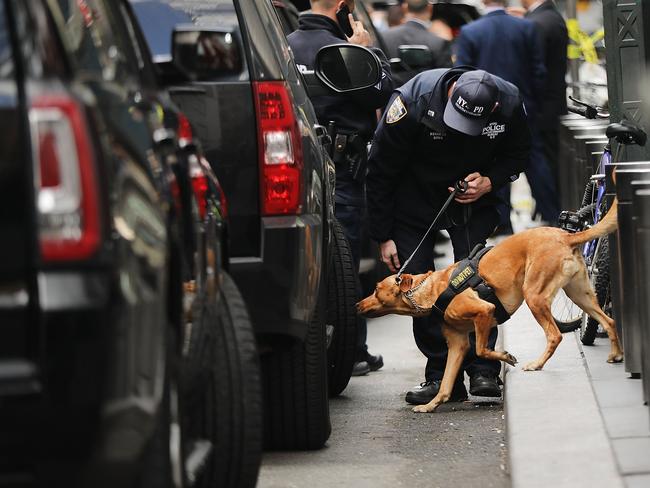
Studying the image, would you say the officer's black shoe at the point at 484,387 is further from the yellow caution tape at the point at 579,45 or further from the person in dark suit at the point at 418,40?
the yellow caution tape at the point at 579,45

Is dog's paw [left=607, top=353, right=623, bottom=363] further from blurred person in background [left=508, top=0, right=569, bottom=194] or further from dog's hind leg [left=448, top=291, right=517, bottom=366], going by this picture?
blurred person in background [left=508, top=0, right=569, bottom=194]

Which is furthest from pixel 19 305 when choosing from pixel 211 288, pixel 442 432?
pixel 442 432

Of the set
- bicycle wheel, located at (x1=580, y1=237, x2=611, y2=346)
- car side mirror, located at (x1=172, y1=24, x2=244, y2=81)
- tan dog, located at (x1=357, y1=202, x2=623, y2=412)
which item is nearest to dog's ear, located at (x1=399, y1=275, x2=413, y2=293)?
tan dog, located at (x1=357, y1=202, x2=623, y2=412)

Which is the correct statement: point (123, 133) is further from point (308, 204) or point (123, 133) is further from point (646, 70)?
point (646, 70)

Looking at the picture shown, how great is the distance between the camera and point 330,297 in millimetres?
7547

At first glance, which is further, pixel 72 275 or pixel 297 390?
pixel 297 390

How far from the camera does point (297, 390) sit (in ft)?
20.2

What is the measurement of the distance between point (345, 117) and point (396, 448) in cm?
233

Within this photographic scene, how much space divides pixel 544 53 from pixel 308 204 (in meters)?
9.01

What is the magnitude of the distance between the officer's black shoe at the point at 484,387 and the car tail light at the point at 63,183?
15.7 feet

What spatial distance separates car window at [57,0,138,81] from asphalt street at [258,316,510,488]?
215 cm

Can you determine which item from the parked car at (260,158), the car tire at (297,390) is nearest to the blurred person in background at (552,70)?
the car tire at (297,390)

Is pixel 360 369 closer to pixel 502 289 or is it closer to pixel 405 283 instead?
pixel 405 283

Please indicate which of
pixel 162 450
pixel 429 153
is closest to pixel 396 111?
pixel 429 153
